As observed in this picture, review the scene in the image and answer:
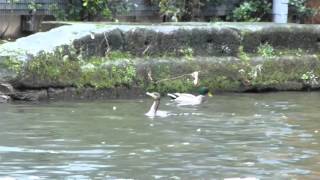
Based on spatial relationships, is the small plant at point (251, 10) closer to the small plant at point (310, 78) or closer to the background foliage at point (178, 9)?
the background foliage at point (178, 9)

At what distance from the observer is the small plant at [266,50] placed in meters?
16.8

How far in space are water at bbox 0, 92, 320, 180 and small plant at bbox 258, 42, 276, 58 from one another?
2381mm

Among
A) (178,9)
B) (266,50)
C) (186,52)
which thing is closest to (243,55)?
(266,50)

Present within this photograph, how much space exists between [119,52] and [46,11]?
3.27m

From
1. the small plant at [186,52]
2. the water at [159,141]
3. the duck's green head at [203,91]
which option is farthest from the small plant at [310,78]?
the duck's green head at [203,91]

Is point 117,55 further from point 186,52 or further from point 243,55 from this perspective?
point 243,55

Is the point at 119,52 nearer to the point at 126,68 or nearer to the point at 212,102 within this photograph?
the point at 126,68

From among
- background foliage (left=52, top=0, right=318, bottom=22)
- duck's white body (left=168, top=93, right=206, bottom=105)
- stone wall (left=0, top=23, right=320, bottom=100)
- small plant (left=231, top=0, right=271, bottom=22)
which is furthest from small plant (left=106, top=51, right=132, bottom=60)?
small plant (left=231, top=0, right=271, bottom=22)

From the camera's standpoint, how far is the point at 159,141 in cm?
1024

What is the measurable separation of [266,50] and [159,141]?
712cm

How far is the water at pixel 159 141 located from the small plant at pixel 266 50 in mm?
2381

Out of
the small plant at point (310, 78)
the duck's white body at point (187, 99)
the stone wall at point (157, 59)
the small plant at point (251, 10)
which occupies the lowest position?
the duck's white body at point (187, 99)

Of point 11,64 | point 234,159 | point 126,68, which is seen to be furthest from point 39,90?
point 234,159

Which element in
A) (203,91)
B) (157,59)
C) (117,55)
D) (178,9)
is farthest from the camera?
(178,9)
